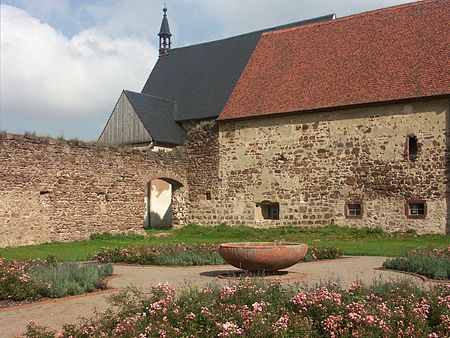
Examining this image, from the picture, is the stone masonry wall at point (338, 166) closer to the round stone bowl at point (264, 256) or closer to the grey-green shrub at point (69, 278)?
the round stone bowl at point (264, 256)

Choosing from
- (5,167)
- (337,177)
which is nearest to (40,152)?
(5,167)

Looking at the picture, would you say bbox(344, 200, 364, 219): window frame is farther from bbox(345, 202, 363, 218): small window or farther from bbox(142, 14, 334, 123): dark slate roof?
bbox(142, 14, 334, 123): dark slate roof

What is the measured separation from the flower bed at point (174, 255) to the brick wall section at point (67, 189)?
6759 mm

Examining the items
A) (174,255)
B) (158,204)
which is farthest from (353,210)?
(158,204)

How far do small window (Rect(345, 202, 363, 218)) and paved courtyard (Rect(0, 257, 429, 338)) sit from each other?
25.2ft

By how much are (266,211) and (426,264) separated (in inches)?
566

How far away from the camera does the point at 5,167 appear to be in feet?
65.5

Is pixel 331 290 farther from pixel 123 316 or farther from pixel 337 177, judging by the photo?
pixel 337 177

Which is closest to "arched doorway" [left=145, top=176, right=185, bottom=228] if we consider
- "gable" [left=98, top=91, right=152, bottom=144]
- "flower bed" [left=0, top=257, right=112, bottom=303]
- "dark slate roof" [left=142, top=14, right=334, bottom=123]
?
"gable" [left=98, top=91, right=152, bottom=144]

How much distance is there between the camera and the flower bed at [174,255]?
45.9 feet

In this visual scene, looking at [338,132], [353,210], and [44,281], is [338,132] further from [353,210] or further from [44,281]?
[44,281]

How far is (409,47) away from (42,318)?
65.1 ft

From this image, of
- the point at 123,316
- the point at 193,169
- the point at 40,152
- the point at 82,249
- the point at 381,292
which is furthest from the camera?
the point at 193,169

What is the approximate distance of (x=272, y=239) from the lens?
21531 mm
